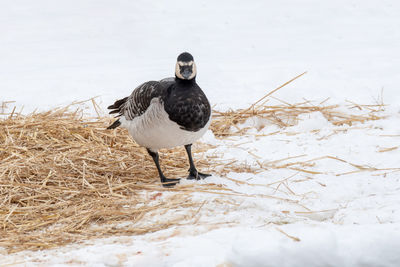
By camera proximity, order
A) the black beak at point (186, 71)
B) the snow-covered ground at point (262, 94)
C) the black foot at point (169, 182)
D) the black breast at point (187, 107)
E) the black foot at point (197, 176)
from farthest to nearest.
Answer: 1. the black foot at point (197, 176)
2. the black foot at point (169, 182)
3. the black beak at point (186, 71)
4. the black breast at point (187, 107)
5. the snow-covered ground at point (262, 94)

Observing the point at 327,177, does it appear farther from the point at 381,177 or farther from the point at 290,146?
the point at 290,146

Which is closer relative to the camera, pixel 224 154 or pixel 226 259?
pixel 226 259

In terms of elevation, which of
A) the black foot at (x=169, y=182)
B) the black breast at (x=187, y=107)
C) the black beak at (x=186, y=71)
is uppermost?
the black beak at (x=186, y=71)

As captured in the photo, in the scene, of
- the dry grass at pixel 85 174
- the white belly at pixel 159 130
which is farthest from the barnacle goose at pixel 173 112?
the dry grass at pixel 85 174

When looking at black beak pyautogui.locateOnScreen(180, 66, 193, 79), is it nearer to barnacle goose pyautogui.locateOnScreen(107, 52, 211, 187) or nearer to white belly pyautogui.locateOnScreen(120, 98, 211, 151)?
barnacle goose pyautogui.locateOnScreen(107, 52, 211, 187)

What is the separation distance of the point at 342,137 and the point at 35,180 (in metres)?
3.09

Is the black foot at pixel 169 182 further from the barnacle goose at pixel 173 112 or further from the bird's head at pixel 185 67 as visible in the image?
the bird's head at pixel 185 67

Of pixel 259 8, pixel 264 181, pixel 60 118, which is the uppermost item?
pixel 259 8

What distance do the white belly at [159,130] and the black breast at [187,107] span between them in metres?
0.05

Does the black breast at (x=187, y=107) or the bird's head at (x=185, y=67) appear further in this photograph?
the bird's head at (x=185, y=67)

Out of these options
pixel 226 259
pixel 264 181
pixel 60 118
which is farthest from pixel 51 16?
pixel 226 259

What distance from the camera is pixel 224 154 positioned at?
18.1ft

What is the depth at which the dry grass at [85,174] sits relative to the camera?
12.0ft

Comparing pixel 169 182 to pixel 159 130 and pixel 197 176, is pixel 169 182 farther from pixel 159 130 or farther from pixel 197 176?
pixel 159 130
